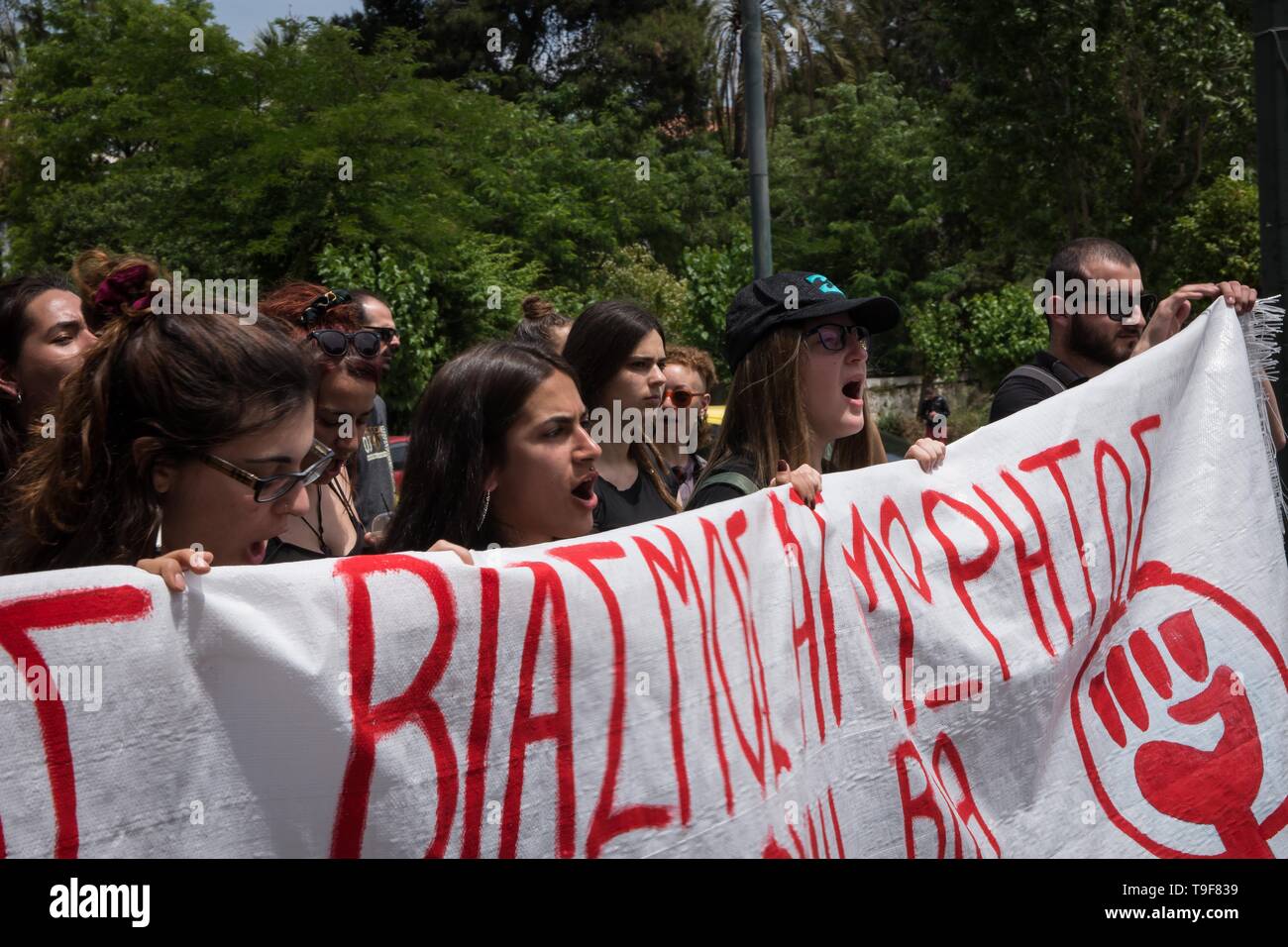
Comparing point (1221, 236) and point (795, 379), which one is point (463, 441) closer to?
point (795, 379)

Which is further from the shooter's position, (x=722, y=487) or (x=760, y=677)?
(x=722, y=487)

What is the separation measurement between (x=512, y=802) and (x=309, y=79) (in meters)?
16.7

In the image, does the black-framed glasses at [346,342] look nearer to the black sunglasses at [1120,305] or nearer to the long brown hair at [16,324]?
the long brown hair at [16,324]

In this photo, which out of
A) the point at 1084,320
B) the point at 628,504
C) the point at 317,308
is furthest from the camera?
the point at 1084,320

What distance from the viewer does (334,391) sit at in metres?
3.41

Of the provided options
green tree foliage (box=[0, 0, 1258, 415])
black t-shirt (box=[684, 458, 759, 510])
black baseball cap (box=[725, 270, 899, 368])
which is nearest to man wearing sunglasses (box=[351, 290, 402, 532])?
black baseball cap (box=[725, 270, 899, 368])

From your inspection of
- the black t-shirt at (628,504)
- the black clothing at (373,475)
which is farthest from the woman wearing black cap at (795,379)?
the black clothing at (373,475)

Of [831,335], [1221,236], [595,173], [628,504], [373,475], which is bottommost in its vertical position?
[628,504]

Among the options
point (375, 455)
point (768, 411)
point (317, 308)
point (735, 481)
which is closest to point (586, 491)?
point (735, 481)

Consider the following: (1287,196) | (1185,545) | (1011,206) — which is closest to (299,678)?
(1185,545)

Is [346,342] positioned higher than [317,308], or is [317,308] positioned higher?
[317,308]

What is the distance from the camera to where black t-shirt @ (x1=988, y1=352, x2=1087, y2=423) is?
371 centimetres

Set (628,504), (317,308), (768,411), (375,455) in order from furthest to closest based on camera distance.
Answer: (375,455) → (628,504) → (317,308) → (768,411)

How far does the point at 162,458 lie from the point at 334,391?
4.44 ft
